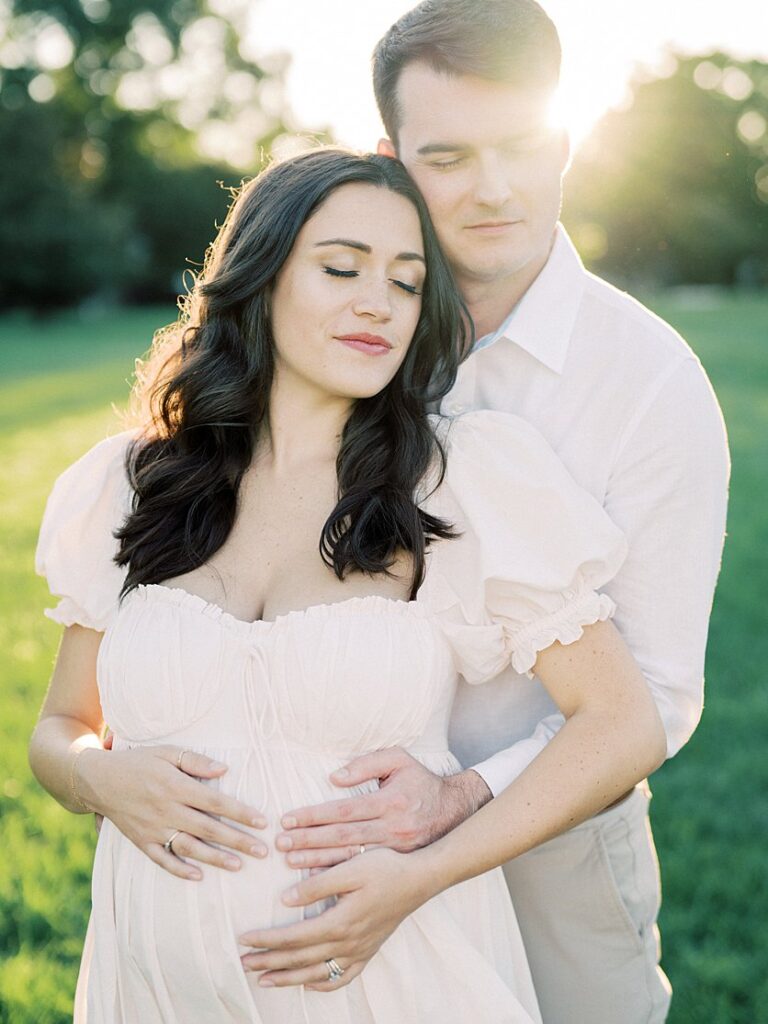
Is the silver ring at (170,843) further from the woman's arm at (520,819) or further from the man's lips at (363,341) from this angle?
the man's lips at (363,341)

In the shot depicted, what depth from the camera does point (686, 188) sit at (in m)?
46.6

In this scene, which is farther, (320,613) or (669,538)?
(669,538)

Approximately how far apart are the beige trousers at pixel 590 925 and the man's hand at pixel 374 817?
0.55 m

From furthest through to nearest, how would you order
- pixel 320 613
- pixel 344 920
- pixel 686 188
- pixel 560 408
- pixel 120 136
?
pixel 686 188
pixel 120 136
pixel 560 408
pixel 320 613
pixel 344 920

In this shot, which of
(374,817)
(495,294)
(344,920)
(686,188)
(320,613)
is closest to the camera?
(344,920)

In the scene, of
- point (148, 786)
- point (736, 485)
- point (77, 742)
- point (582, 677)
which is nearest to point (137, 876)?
point (148, 786)

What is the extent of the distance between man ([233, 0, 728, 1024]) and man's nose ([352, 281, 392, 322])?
1.01 feet

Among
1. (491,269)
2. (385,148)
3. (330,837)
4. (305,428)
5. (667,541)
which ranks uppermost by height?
(385,148)

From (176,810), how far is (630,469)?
4.01 ft

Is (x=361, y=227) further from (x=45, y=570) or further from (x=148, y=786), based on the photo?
(x=148, y=786)

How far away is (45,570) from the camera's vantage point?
2676 millimetres

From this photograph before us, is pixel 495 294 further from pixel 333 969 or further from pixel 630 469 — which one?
pixel 333 969

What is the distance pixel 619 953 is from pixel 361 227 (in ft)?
5.97

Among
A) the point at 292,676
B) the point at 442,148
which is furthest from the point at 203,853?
the point at 442,148
